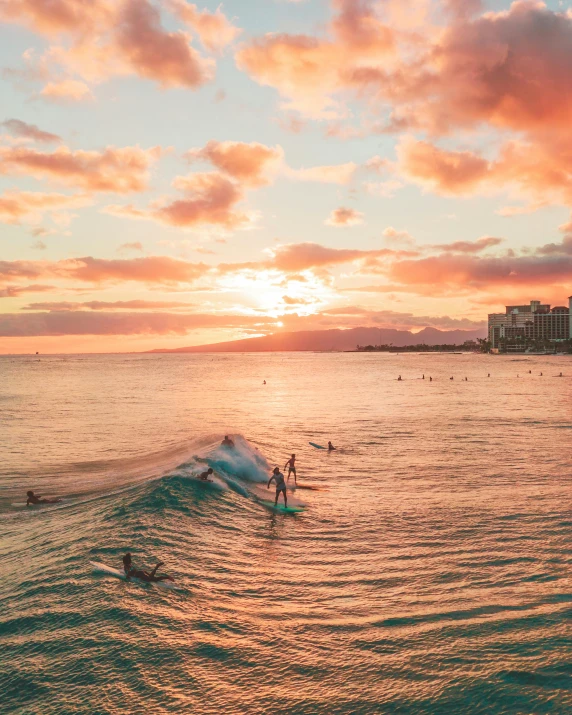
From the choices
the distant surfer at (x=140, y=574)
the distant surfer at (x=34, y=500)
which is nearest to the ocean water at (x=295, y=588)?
the distant surfer at (x=140, y=574)

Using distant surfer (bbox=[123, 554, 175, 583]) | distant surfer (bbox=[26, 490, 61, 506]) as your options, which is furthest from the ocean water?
distant surfer (bbox=[26, 490, 61, 506])

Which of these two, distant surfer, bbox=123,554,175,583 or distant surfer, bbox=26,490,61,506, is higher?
distant surfer, bbox=123,554,175,583

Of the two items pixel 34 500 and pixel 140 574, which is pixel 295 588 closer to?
pixel 140 574

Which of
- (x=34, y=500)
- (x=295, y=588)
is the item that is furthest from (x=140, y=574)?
(x=34, y=500)

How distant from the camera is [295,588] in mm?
16750

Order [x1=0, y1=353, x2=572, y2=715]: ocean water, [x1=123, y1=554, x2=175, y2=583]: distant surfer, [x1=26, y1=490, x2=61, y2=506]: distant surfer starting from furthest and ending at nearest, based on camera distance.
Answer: [x1=26, y1=490, x2=61, y2=506]: distant surfer → [x1=123, y1=554, x2=175, y2=583]: distant surfer → [x1=0, y1=353, x2=572, y2=715]: ocean water

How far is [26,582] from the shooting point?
58.3 feet

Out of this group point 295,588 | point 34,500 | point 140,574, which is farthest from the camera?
point 34,500

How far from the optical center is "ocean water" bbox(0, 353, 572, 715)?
11.8 meters

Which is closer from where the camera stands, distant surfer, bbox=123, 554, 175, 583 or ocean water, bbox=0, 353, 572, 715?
ocean water, bbox=0, 353, 572, 715

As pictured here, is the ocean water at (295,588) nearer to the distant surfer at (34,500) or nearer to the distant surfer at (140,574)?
the distant surfer at (140,574)

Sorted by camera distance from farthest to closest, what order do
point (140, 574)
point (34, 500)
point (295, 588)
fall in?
point (34, 500) → point (140, 574) → point (295, 588)

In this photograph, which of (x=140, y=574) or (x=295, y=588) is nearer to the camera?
(x=295, y=588)

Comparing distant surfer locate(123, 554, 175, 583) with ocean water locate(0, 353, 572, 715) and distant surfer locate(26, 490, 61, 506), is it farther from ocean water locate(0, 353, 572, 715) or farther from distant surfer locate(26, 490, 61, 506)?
distant surfer locate(26, 490, 61, 506)
